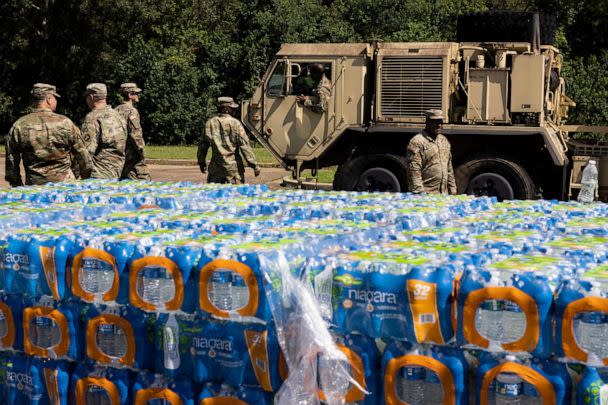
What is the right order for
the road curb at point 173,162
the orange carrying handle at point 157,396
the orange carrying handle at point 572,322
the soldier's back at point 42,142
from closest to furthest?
the orange carrying handle at point 572,322 → the orange carrying handle at point 157,396 → the soldier's back at point 42,142 → the road curb at point 173,162

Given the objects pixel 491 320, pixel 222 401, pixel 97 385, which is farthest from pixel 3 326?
pixel 491 320

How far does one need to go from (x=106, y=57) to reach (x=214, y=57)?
423 centimetres

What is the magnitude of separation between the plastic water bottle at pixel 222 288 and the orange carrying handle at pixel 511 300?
0.96m

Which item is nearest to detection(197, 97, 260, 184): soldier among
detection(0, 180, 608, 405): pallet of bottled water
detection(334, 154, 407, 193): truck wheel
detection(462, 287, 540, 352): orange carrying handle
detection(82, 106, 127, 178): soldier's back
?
detection(82, 106, 127, 178): soldier's back

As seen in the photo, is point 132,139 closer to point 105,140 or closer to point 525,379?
point 105,140

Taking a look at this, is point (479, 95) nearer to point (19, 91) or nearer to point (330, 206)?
point (330, 206)

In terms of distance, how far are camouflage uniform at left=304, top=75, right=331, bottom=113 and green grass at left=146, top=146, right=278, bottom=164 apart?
959 centimetres

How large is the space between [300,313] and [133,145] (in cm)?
796

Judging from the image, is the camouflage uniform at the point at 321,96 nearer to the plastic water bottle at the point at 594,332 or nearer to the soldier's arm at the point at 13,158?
the soldier's arm at the point at 13,158

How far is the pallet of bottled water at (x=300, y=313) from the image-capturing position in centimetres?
335

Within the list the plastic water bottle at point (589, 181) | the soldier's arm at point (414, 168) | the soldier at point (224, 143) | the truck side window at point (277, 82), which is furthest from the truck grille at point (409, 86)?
the soldier's arm at point (414, 168)

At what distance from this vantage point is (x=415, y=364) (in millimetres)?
3527

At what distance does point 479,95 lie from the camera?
50.5 feet

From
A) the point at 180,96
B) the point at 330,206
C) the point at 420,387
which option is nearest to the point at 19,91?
the point at 180,96
